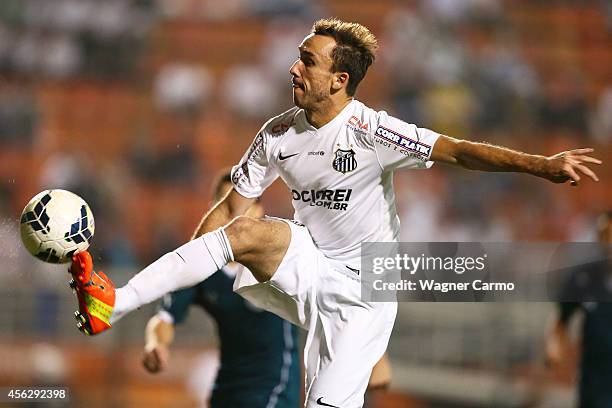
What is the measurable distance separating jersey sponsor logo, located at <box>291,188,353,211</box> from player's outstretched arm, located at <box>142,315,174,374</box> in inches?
54.3

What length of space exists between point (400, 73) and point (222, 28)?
93.6 inches

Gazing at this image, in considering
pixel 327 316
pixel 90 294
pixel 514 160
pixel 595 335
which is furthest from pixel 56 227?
pixel 595 335

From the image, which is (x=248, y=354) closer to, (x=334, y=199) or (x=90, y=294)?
(x=334, y=199)

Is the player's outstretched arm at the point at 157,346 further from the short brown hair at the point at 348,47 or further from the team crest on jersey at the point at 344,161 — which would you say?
the short brown hair at the point at 348,47

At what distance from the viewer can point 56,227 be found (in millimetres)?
4105

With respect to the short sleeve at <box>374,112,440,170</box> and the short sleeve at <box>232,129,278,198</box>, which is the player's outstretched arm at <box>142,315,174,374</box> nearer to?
the short sleeve at <box>232,129,278,198</box>

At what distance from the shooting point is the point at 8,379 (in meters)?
7.79

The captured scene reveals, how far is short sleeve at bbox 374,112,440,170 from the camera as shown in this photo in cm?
434

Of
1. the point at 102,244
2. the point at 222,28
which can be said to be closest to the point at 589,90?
the point at 222,28

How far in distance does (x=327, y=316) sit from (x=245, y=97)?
25.3ft

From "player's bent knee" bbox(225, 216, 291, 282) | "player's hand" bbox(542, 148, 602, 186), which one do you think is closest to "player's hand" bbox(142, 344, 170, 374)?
"player's bent knee" bbox(225, 216, 291, 282)

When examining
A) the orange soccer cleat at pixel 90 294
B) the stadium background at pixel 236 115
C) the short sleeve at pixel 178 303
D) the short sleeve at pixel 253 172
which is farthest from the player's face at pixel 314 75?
the stadium background at pixel 236 115

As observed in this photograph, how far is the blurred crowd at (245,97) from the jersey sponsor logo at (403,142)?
5656mm

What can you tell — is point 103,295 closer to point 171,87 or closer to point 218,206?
point 218,206
